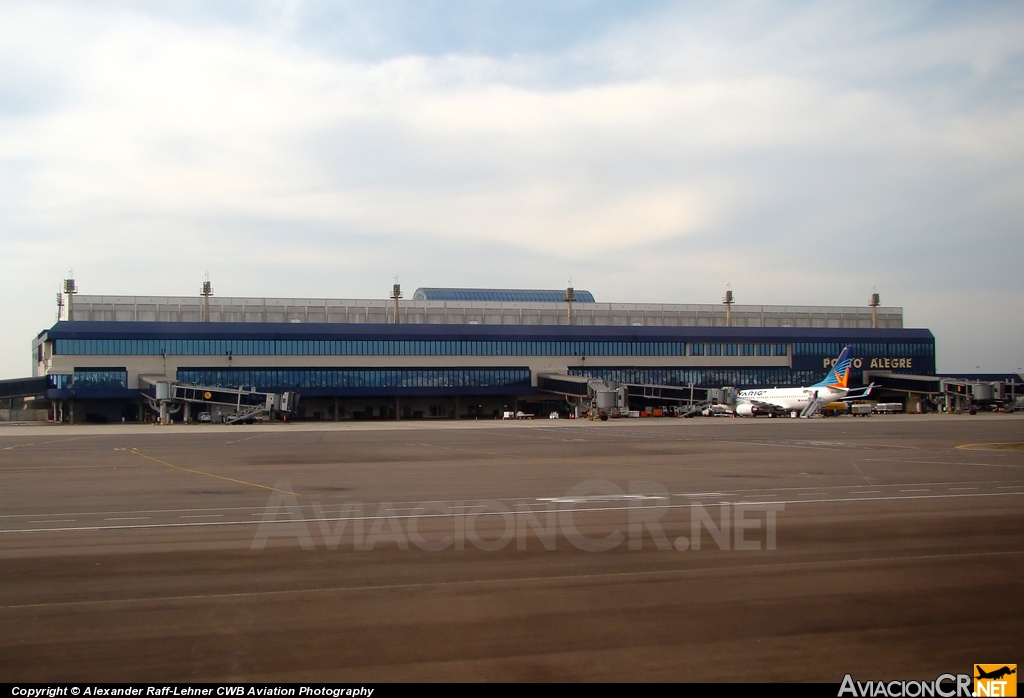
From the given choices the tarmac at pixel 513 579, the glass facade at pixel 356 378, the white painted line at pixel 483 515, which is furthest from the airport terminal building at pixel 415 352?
the tarmac at pixel 513 579

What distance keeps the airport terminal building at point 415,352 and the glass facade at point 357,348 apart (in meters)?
0.16

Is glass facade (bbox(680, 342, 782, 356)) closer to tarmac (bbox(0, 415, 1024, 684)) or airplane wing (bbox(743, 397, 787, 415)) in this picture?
airplane wing (bbox(743, 397, 787, 415))

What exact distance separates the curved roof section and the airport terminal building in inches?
289

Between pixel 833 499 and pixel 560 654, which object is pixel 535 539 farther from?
pixel 833 499

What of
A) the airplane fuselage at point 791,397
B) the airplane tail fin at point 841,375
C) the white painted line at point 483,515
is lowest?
the white painted line at point 483,515

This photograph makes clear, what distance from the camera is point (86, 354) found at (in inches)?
4023

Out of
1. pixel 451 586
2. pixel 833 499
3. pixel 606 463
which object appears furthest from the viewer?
pixel 606 463

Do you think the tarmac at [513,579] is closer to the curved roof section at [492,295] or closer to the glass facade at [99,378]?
the glass facade at [99,378]

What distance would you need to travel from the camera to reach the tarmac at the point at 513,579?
8625 millimetres

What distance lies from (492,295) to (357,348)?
131ft

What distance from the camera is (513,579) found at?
1212cm

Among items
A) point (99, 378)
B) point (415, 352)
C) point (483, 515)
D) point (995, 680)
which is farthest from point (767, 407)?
point (995, 680)

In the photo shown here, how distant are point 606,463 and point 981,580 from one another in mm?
21492

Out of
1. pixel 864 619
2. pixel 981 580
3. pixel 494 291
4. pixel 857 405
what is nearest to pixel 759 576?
pixel 864 619
